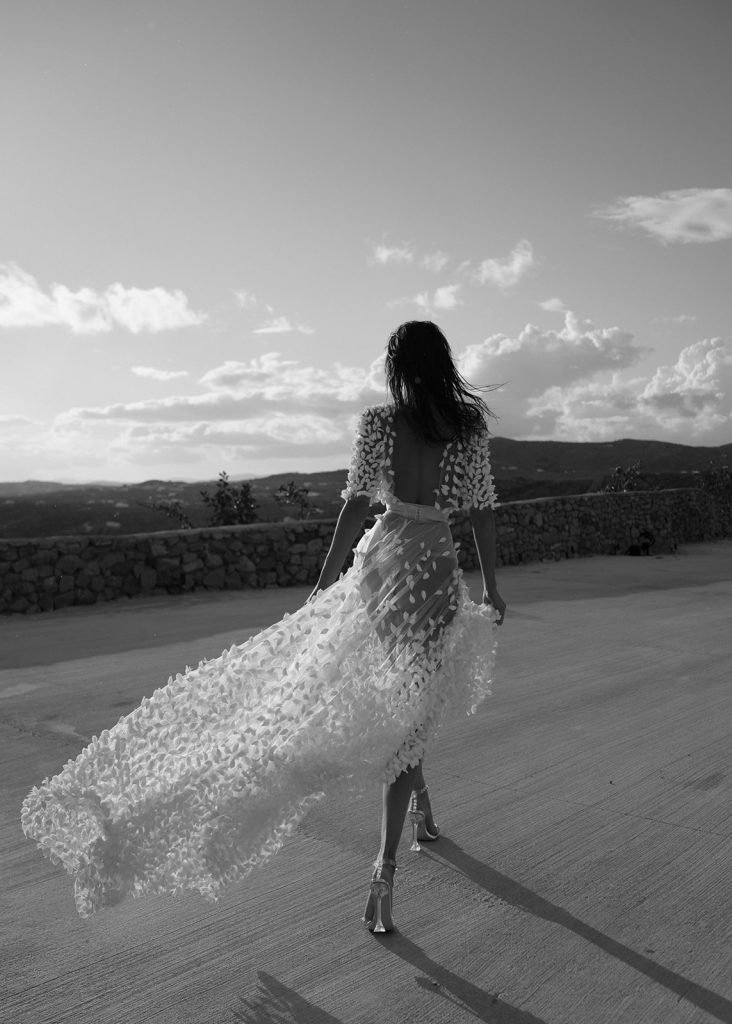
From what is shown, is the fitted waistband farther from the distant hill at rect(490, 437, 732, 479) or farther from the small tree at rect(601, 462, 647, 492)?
the distant hill at rect(490, 437, 732, 479)

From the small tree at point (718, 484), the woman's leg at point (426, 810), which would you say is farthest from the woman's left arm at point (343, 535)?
the small tree at point (718, 484)

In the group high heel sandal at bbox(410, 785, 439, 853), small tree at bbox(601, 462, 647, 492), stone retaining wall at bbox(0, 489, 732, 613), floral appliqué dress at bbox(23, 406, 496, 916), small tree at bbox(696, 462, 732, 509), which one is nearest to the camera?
floral appliqué dress at bbox(23, 406, 496, 916)

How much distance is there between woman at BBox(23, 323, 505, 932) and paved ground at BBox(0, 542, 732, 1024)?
214 millimetres

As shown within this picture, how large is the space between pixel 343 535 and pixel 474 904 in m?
1.35

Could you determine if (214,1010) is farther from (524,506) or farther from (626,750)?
(524,506)

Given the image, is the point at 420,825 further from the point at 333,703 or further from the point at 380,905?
the point at 333,703

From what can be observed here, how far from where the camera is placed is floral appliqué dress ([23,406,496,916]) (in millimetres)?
2850

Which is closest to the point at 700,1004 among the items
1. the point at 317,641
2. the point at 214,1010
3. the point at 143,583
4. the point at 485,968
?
the point at 485,968

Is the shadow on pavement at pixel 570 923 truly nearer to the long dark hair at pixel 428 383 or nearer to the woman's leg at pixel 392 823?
the woman's leg at pixel 392 823

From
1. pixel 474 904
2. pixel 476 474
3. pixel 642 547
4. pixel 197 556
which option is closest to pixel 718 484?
pixel 642 547

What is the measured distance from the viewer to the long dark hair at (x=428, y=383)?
11.0 ft

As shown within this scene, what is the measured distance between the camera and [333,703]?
9.86ft

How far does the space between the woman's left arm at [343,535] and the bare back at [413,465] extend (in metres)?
0.17

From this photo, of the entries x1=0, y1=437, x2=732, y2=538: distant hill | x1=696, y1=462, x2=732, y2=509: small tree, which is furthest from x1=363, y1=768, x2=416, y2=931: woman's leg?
x1=696, y1=462, x2=732, y2=509: small tree
